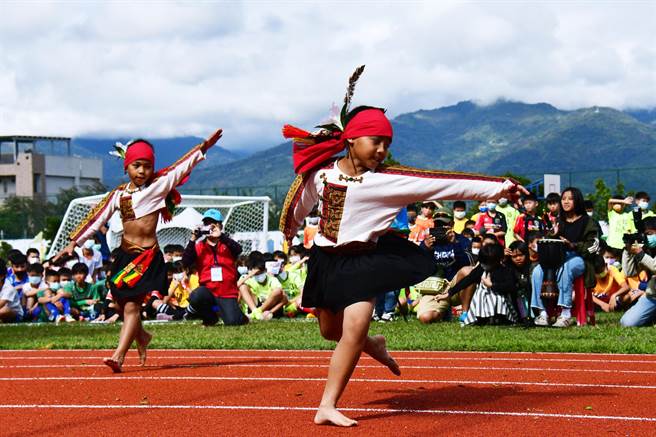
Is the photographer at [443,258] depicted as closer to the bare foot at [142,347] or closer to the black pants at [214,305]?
the black pants at [214,305]

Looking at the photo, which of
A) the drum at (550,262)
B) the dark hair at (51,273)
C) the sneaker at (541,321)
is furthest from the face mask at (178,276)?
the drum at (550,262)

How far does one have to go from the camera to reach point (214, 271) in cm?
1590

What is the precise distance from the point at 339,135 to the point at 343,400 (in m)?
1.82

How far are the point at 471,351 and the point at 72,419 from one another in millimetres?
5141

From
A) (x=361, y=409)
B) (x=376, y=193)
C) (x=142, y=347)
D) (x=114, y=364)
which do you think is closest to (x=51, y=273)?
(x=142, y=347)

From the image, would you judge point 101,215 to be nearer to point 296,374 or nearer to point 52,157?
point 296,374

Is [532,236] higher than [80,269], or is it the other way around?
[532,236]

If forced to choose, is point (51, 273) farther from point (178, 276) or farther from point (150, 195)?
point (150, 195)

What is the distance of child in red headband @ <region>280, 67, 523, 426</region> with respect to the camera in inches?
246

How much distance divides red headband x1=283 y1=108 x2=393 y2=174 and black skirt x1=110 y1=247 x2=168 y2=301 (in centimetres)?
313

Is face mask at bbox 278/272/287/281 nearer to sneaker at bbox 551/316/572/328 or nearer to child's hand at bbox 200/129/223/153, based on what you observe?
sneaker at bbox 551/316/572/328

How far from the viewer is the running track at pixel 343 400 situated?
19.7ft

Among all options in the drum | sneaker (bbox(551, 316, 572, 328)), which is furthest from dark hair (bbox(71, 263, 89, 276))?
sneaker (bbox(551, 316, 572, 328))

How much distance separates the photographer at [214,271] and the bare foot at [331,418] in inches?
389
